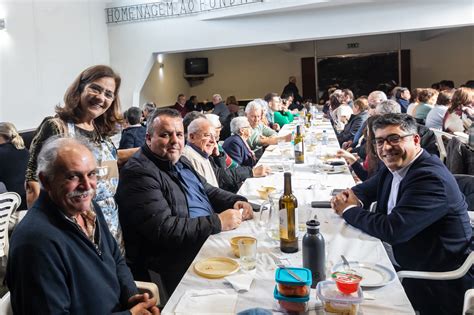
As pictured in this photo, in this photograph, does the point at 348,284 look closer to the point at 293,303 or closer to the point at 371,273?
the point at 293,303

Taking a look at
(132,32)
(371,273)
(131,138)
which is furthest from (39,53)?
(371,273)

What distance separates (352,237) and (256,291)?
66 cm

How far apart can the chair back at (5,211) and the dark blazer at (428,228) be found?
8.62 ft

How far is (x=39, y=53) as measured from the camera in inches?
290

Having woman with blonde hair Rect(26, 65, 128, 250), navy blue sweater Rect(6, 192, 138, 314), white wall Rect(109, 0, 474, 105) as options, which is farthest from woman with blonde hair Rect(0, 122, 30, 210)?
white wall Rect(109, 0, 474, 105)

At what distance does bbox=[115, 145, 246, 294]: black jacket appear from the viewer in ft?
6.58

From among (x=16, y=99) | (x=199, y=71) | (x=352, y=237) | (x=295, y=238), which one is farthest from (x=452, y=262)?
(x=199, y=71)

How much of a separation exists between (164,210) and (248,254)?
1.88 ft

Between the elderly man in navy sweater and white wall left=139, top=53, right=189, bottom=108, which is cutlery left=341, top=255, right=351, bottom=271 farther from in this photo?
white wall left=139, top=53, right=189, bottom=108

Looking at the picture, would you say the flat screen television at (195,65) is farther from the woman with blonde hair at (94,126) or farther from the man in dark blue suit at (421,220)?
the man in dark blue suit at (421,220)

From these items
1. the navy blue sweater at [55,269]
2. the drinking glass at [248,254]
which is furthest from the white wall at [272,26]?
the navy blue sweater at [55,269]

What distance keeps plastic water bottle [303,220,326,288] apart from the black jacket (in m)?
0.66

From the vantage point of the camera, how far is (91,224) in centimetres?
163

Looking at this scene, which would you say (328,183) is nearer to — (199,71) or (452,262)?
(452,262)
